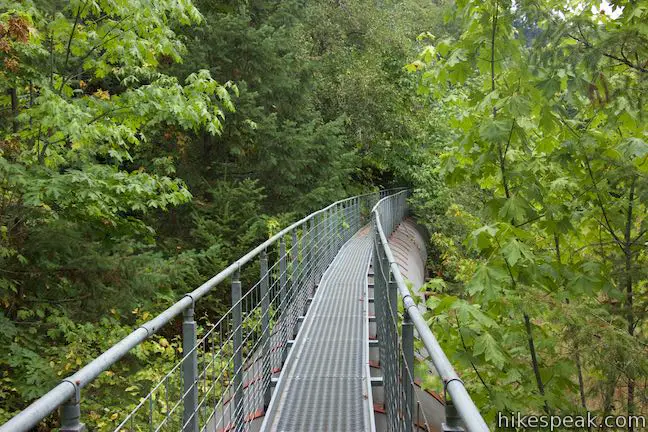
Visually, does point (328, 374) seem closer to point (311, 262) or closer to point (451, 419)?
point (451, 419)

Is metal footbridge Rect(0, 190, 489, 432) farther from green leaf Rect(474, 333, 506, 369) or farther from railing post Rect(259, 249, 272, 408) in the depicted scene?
green leaf Rect(474, 333, 506, 369)

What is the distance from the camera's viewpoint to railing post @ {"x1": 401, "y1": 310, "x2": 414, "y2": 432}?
7.34 feet

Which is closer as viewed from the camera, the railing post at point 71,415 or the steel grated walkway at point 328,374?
the railing post at point 71,415

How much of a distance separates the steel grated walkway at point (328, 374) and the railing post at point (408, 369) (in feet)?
4.60

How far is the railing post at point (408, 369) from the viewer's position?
2236 mm

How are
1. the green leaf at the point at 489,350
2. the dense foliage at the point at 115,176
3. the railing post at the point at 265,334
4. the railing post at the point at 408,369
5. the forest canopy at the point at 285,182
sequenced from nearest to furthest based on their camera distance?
the railing post at the point at 408,369, the green leaf at the point at 489,350, the forest canopy at the point at 285,182, the railing post at the point at 265,334, the dense foliage at the point at 115,176

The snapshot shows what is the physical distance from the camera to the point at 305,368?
5.09 m

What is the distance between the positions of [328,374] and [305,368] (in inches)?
11.2

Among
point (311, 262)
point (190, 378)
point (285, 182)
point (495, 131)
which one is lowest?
point (190, 378)

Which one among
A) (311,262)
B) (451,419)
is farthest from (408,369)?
(311,262)

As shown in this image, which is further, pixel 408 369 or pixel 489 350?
pixel 489 350

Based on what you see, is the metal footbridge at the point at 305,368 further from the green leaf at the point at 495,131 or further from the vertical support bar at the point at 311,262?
the green leaf at the point at 495,131

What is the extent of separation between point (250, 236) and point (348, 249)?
2940mm

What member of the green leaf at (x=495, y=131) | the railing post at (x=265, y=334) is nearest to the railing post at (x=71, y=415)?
the railing post at (x=265, y=334)
